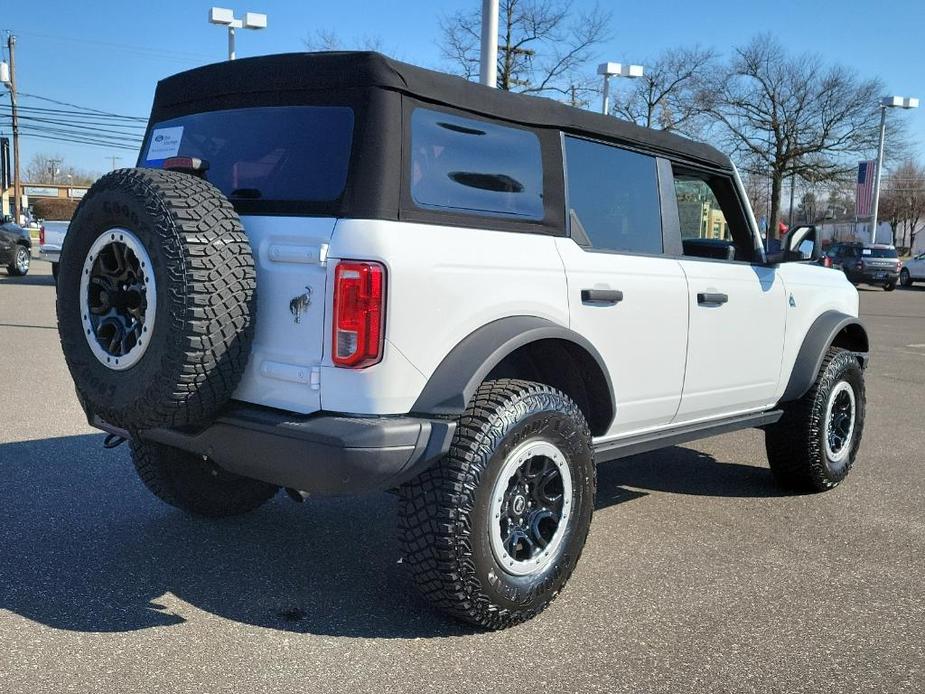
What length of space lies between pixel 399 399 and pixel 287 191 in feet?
2.88

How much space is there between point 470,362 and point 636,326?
1074mm

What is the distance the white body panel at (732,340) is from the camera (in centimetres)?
430

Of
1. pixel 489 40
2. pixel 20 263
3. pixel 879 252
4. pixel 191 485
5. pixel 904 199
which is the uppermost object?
pixel 904 199

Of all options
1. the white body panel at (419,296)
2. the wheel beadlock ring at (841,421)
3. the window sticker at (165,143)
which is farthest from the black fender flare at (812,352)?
the window sticker at (165,143)

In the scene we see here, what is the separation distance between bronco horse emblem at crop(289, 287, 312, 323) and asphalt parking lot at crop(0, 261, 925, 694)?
1.14m

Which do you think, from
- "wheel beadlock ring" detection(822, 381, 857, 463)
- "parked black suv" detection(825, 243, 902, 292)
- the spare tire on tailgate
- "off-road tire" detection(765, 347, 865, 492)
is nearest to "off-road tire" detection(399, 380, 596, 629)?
the spare tire on tailgate

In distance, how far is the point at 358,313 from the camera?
9.50ft

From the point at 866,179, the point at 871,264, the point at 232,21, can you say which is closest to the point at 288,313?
the point at 232,21

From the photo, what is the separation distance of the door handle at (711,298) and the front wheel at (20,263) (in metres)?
19.0

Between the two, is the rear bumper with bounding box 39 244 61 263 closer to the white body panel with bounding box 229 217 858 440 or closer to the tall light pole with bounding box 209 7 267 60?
the tall light pole with bounding box 209 7 267 60

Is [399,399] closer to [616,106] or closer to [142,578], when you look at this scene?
[142,578]

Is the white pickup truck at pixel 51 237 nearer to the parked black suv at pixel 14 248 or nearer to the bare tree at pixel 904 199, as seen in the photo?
the parked black suv at pixel 14 248

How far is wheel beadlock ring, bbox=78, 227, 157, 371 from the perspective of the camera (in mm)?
2957

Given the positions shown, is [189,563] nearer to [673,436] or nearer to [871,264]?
[673,436]
